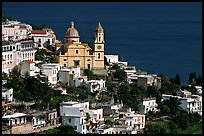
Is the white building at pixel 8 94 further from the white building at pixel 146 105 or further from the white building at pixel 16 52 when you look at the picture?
the white building at pixel 146 105

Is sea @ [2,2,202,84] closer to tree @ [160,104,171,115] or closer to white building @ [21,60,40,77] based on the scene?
tree @ [160,104,171,115]

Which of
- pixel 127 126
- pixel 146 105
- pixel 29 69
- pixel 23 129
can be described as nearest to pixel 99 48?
pixel 29 69

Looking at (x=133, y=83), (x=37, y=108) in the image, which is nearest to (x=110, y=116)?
(x=37, y=108)

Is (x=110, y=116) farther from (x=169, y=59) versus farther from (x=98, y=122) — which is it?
(x=169, y=59)

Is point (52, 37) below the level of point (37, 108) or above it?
above

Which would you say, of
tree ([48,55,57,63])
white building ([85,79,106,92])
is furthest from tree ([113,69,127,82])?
tree ([48,55,57,63])

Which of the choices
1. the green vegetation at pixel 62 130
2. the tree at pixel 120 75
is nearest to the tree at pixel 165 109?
the tree at pixel 120 75

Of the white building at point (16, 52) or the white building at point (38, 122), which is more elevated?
the white building at point (16, 52)
